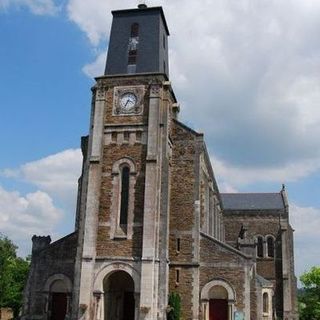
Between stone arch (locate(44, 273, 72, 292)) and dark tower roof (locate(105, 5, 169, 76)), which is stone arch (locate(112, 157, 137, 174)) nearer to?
dark tower roof (locate(105, 5, 169, 76))

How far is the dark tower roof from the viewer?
30.6 m

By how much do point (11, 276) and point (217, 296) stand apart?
85.2ft

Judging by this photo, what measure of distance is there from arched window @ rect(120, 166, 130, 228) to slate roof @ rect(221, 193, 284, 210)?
26764 millimetres

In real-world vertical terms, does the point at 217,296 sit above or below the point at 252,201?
below

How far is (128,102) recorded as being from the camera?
29.5 m

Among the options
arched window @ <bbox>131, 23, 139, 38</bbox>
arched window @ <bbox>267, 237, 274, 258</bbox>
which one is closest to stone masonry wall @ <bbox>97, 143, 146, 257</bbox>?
arched window @ <bbox>131, 23, 139, 38</bbox>

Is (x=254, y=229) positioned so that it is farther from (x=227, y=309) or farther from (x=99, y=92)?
(x=99, y=92)

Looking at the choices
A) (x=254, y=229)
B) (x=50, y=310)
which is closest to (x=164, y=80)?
Answer: (x=50, y=310)

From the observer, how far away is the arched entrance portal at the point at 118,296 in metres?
27.4

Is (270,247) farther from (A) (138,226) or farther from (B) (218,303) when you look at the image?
(A) (138,226)

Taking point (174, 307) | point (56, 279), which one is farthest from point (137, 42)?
point (174, 307)

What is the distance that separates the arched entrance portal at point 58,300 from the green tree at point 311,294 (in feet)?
100

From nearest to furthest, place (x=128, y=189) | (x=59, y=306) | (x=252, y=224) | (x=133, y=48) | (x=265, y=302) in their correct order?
(x=128, y=189) < (x=59, y=306) < (x=133, y=48) < (x=265, y=302) < (x=252, y=224)

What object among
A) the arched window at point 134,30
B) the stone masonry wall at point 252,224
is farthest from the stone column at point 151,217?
the stone masonry wall at point 252,224
